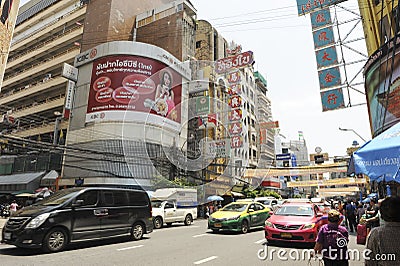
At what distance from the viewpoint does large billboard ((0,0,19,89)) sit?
1235cm

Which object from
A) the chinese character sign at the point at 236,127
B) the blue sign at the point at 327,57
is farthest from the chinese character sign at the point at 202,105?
the blue sign at the point at 327,57

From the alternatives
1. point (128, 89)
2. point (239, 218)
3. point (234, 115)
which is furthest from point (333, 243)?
point (128, 89)

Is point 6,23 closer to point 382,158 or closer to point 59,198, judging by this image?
point 59,198

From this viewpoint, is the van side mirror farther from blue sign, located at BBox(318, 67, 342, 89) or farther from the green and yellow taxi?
blue sign, located at BBox(318, 67, 342, 89)

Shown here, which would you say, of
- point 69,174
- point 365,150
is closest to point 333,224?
point 365,150

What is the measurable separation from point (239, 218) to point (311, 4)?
1398 cm

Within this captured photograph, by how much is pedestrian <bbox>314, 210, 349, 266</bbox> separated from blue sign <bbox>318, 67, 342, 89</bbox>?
44.6 feet

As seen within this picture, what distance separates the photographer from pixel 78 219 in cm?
767

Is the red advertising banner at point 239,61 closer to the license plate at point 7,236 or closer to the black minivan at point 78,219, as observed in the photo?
the black minivan at point 78,219

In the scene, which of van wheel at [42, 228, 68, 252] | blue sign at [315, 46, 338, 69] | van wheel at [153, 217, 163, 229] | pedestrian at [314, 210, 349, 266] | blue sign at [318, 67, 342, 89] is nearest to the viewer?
pedestrian at [314, 210, 349, 266]

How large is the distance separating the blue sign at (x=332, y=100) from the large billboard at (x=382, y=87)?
178 cm

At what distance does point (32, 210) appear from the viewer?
725 cm

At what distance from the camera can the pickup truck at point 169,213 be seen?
14406 millimetres

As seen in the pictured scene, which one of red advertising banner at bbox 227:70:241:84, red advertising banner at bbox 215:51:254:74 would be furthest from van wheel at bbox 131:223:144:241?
red advertising banner at bbox 215:51:254:74
